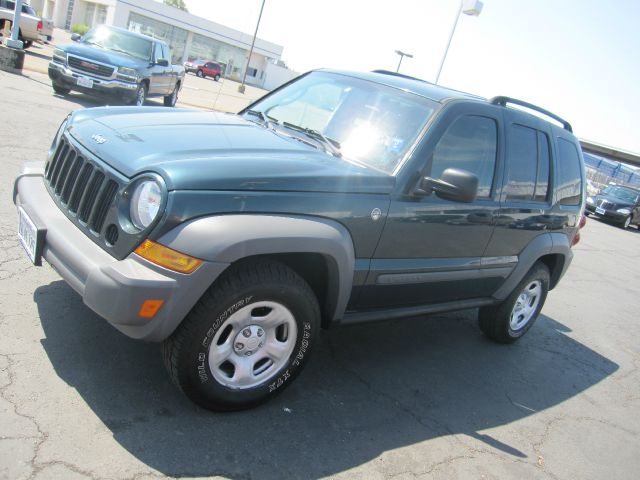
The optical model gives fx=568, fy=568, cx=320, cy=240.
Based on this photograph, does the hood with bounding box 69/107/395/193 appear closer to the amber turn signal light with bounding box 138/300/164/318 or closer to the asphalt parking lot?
the amber turn signal light with bounding box 138/300/164/318

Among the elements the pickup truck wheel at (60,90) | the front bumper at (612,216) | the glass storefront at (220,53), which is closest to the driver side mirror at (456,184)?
the pickup truck wheel at (60,90)

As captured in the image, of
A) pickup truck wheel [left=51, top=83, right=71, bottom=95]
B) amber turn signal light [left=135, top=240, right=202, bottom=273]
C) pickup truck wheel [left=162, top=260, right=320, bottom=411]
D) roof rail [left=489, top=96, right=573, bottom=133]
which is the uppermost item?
roof rail [left=489, top=96, right=573, bottom=133]

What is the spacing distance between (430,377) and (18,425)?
108 inches

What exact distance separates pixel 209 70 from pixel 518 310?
47963 mm

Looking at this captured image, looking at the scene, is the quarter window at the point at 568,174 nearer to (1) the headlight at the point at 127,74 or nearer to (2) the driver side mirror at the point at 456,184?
(2) the driver side mirror at the point at 456,184

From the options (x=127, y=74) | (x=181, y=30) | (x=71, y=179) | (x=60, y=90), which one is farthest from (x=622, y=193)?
(x=181, y=30)

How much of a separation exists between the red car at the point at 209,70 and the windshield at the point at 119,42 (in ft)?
121

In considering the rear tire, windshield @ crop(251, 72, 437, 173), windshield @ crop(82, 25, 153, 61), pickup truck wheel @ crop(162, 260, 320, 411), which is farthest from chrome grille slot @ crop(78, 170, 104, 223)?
windshield @ crop(82, 25, 153, 61)

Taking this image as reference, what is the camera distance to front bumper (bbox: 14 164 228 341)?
254 centimetres

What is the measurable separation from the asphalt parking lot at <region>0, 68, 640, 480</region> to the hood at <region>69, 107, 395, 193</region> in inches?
46.1

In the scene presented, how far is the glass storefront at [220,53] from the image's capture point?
60719 mm

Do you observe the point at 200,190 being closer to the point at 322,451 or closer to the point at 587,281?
the point at 322,451

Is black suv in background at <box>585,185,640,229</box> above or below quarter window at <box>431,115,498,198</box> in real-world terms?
below

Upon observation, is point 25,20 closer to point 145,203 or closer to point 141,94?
point 141,94
